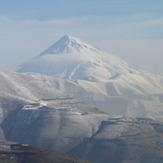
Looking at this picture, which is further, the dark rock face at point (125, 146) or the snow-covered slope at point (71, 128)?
the snow-covered slope at point (71, 128)

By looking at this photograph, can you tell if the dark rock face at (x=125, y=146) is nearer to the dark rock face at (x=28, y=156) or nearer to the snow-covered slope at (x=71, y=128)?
the snow-covered slope at (x=71, y=128)

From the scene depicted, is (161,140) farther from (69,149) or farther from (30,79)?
(30,79)

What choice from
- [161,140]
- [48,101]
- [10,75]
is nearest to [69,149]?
[161,140]

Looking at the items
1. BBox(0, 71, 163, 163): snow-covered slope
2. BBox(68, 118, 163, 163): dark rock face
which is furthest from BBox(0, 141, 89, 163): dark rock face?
BBox(68, 118, 163, 163): dark rock face

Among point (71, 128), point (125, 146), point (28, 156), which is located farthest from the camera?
point (71, 128)

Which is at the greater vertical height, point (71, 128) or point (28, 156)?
point (28, 156)

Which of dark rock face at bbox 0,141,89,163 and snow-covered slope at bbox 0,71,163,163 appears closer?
dark rock face at bbox 0,141,89,163

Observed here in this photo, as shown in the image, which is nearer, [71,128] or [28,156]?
[28,156]

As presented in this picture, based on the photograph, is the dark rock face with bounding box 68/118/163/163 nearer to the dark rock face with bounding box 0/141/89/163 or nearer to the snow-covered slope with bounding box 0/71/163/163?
the snow-covered slope with bounding box 0/71/163/163

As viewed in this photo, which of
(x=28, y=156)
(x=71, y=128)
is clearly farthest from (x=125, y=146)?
(x=28, y=156)

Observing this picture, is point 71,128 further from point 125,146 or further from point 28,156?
point 28,156

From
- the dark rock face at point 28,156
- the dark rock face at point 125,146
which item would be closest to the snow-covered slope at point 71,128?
the dark rock face at point 125,146
